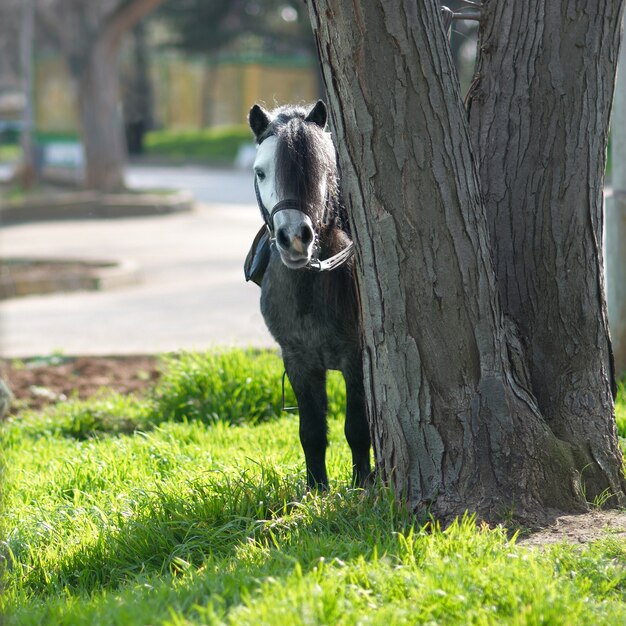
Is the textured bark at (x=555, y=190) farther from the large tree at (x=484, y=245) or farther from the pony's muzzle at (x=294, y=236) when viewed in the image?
the pony's muzzle at (x=294, y=236)

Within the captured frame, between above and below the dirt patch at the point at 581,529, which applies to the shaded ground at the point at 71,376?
below

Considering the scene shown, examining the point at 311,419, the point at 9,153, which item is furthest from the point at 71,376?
the point at 9,153

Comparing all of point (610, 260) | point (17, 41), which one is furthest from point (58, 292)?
point (17, 41)

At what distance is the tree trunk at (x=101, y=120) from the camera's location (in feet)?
78.2

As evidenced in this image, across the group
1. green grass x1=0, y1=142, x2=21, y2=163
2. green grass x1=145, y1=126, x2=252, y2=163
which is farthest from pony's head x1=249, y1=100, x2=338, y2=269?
green grass x1=0, y1=142, x2=21, y2=163

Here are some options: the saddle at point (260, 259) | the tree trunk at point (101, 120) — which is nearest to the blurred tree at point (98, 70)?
the tree trunk at point (101, 120)

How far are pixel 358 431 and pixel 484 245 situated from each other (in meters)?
1.10

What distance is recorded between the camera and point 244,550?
384 centimetres

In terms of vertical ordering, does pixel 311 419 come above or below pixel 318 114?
below

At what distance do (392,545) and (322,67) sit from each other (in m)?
1.84

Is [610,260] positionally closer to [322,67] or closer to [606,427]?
[606,427]

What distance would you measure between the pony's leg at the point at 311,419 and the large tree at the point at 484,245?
0.49 metres

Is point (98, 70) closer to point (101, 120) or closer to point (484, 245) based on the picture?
point (101, 120)

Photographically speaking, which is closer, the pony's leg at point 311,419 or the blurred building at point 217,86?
the pony's leg at point 311,419
